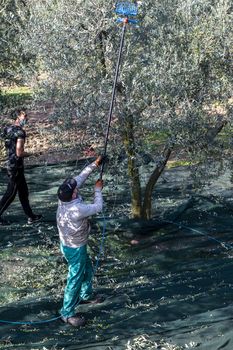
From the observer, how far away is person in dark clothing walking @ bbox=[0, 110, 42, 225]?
7.49 metres

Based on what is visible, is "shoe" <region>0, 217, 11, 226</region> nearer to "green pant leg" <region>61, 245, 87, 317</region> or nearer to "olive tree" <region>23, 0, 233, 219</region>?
"olive tree" <region>23, 0, 233, 219</region>

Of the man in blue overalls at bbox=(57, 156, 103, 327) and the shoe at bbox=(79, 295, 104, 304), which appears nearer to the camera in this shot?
the man in blue overalls at bbox=(57, 156, 103, 327)

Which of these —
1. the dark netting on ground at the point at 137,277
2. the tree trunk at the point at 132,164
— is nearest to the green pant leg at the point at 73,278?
the dark netting on ground at the point at 137,277

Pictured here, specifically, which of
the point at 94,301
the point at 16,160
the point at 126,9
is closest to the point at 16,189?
the point at 16,160

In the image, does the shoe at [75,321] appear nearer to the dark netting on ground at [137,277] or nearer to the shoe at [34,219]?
the dark netting on ground at [137,277]

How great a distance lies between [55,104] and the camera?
6.79m

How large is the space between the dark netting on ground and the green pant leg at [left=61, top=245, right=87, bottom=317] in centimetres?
19

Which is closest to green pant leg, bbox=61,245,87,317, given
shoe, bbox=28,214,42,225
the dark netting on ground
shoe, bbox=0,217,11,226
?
the dark netting on ground

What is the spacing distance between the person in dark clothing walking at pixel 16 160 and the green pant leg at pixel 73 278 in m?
2.56

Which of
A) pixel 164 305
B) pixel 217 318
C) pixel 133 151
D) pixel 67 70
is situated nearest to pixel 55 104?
pixel 67 70

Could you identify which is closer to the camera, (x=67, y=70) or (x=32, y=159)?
(x=67, y=70)

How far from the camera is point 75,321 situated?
5.18 m

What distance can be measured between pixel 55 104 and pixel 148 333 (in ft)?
11.1

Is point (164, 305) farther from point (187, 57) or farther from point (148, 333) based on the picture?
point (187, 57)
